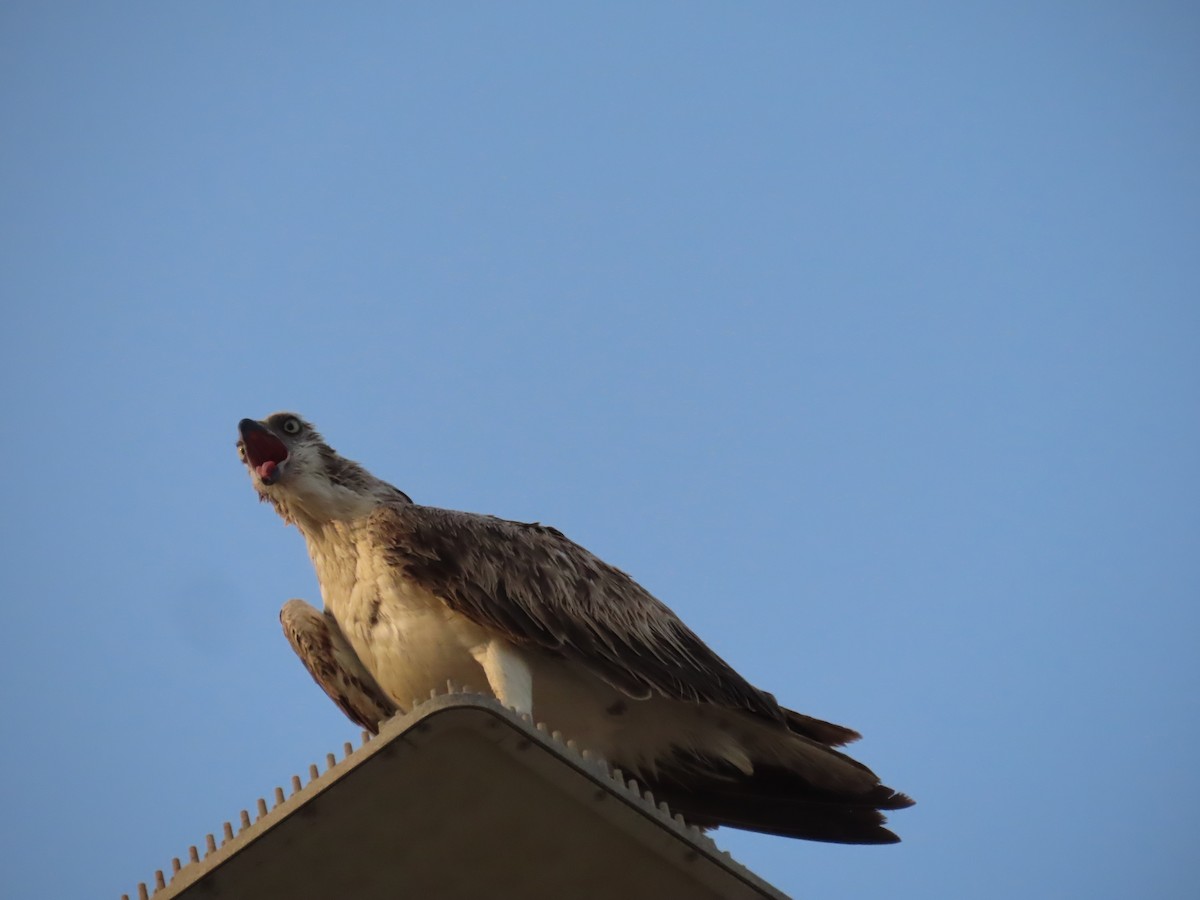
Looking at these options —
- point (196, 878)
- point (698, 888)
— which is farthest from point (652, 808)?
point (196, 878)

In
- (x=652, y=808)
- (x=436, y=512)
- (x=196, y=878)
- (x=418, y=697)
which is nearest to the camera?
(x=196, y=878)

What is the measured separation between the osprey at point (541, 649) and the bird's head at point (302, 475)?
1cm

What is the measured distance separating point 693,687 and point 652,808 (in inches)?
75.7

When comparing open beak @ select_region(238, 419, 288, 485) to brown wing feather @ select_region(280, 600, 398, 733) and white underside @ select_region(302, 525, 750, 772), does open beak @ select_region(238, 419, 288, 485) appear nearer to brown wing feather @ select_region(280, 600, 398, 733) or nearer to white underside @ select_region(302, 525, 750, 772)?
white underside @ select_region(302, 525, 750, 772)

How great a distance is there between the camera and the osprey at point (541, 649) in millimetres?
9609

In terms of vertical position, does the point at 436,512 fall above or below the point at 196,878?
above

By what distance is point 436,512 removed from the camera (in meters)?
10.2

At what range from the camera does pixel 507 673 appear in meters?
9.34

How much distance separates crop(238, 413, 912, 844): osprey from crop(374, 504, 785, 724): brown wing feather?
0.04 ft

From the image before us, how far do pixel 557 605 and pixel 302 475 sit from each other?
2.09 meters

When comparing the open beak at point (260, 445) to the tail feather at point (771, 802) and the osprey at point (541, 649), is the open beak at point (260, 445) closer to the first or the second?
the osprey at point (541, 649)

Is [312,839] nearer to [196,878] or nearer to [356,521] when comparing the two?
[196,878]

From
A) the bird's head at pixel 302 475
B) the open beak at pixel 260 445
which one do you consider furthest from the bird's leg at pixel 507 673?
the open beak at pixel 260 445

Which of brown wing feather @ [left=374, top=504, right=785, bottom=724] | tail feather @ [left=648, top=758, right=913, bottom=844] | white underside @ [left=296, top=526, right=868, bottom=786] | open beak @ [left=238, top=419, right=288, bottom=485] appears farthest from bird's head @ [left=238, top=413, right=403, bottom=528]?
tail feather @ [left=648, top=758, right=913, bottom=844]
